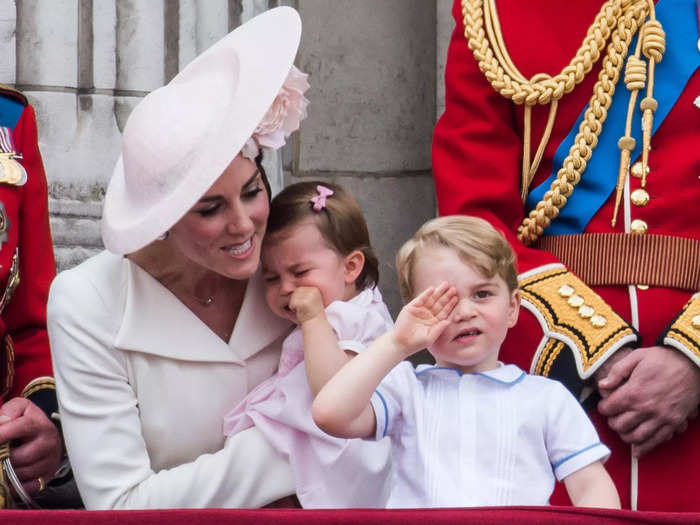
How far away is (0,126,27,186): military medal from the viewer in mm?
3156

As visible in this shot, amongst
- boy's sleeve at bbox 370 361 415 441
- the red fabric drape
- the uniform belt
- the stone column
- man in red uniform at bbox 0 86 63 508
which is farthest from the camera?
the stone column

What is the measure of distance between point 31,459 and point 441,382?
86 centimetres

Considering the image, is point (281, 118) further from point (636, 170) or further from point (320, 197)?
point (636, 170)

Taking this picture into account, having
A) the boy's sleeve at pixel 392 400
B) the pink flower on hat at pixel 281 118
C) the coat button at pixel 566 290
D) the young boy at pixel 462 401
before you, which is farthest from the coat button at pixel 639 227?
the pink flower on hat at pixel 281 118

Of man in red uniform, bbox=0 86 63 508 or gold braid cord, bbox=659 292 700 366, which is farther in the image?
man in red uniform, bbox=0 86 63 508

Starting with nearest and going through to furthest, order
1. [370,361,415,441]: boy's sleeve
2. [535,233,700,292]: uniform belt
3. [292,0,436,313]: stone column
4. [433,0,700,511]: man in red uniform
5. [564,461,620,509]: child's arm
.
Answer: [564,461,620,509]: child's arm, [370,361,415,441]: boy's sleeve, [433,0,700,511]: man in red uniform, [535,233,700,292]: uniform belt, [292,0,436,313]: stone column

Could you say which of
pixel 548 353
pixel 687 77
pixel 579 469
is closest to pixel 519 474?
pixel 579 469

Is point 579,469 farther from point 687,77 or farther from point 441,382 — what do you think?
point 687,77

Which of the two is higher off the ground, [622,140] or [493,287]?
[622,140]

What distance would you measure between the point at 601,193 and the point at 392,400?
1.93ft

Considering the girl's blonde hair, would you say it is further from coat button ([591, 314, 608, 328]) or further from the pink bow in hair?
coat button ([591, 314, 608, 328])

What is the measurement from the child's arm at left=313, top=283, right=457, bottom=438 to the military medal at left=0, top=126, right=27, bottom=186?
3.25 feet

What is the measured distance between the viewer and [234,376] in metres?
2.87

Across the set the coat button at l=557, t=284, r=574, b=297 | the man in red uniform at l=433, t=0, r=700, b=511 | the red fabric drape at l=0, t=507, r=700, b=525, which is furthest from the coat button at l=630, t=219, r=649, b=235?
the red fabric drape at l=0, t=507, r=700, b=525
